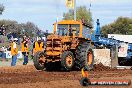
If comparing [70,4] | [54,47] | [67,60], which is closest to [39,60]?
[54,47]

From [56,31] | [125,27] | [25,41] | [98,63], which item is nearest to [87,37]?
[56,31]

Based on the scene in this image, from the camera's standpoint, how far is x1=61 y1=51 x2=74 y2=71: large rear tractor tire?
18.1 meters

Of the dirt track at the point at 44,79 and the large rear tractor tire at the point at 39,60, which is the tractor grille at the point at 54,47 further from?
the dirt track at the point at 44,79

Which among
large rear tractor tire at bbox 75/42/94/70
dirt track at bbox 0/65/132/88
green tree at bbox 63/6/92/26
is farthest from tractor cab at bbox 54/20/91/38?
green tree at bbox 63/6/92/26

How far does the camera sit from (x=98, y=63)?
23.2 metres

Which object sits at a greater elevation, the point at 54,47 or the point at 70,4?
the point at 70,4

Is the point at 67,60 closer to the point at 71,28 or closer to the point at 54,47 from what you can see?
the point at 54,47

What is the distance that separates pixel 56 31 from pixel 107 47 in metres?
6.87

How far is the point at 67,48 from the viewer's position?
62.1ft

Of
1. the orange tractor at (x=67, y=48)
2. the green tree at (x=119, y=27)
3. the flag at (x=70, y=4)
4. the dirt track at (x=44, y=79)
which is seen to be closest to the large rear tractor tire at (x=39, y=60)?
the orange tractor at (x=67, y=48)

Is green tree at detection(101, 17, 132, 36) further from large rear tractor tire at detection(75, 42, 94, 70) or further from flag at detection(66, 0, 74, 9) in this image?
large rear tractor tire at detection(75, 42, 94, 70)

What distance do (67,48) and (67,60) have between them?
751mm

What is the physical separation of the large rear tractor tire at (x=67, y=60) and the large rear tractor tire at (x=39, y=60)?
142 centimetres

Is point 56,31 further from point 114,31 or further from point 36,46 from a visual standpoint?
point 114,31
